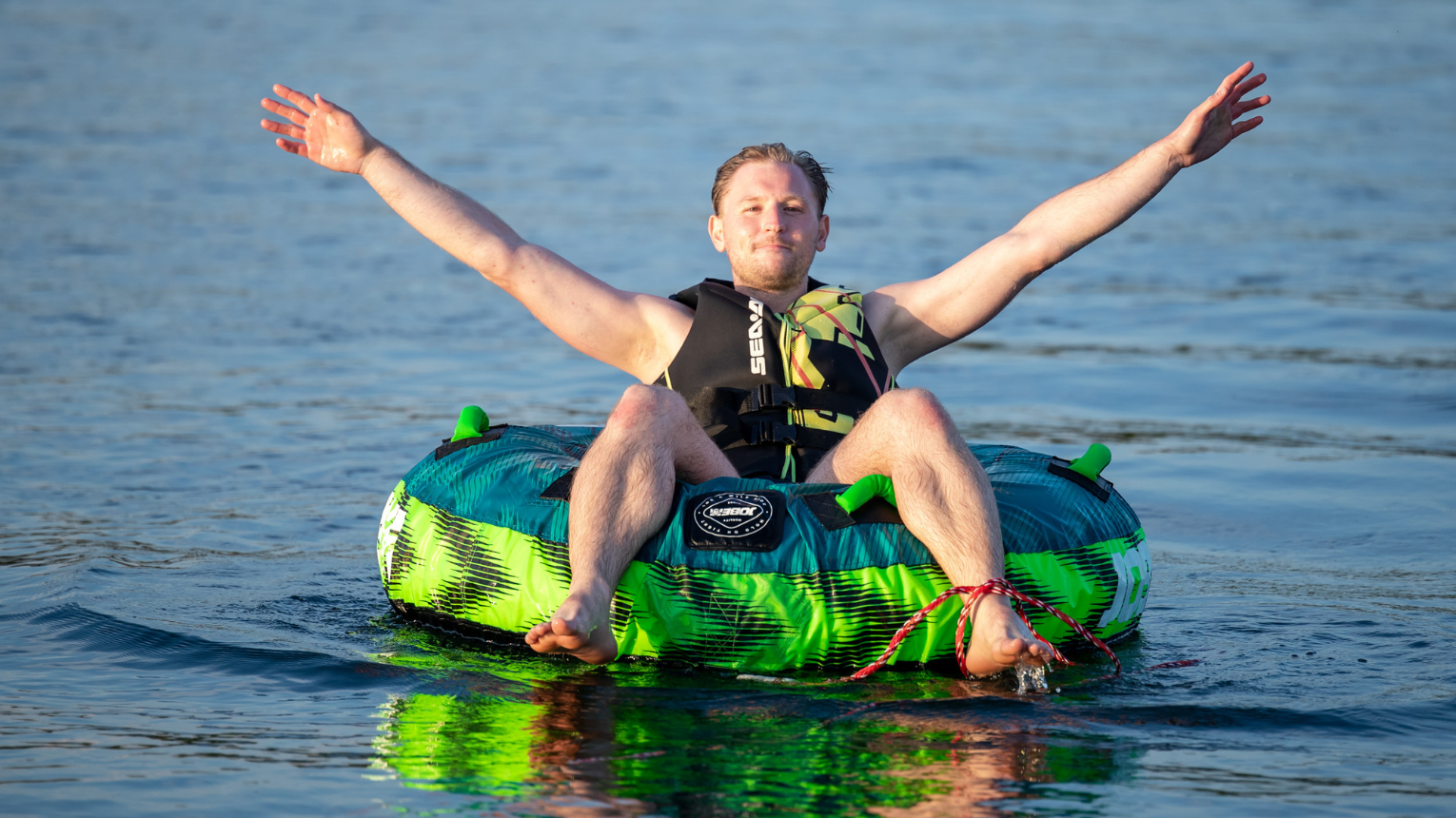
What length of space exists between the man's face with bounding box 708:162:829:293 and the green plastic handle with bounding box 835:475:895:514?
1.04 metres

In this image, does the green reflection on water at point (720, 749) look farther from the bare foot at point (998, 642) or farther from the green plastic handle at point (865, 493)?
the green plastic handle at point (865, 493)

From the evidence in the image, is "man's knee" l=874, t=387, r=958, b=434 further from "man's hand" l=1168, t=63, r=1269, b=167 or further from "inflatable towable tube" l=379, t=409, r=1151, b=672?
"man's hand" l=1168, t=63, r=1269, b=167

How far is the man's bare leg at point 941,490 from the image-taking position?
14.3ft

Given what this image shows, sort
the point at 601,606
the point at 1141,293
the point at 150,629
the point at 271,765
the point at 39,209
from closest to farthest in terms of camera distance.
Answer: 1. the point at 271,765
2. the point at 601,606
3. the point at 150,629
4. the point at 1141,293
5. the point at 39,209

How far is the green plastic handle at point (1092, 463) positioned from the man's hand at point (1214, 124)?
934 millimetres

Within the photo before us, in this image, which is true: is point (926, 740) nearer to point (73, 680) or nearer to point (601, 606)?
point (601, 606)

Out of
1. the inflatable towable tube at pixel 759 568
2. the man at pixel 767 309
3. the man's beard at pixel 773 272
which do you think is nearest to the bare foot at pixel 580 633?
the inflatable towable tube at pixel 759 568

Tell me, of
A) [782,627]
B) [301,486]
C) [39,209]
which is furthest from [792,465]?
[39,209]

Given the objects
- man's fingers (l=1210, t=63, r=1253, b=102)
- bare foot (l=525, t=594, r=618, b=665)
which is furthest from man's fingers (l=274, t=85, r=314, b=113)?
man's fingers (l=1210, t=63, r=1253, b=102)

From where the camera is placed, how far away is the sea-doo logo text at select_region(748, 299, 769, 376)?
204 inches

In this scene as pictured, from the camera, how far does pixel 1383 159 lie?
51.1 ft

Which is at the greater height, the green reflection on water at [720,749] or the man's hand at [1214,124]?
the man's hand at [1214,124]

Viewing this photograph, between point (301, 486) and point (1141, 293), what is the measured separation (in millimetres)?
6488

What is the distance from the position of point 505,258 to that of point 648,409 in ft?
3.39
